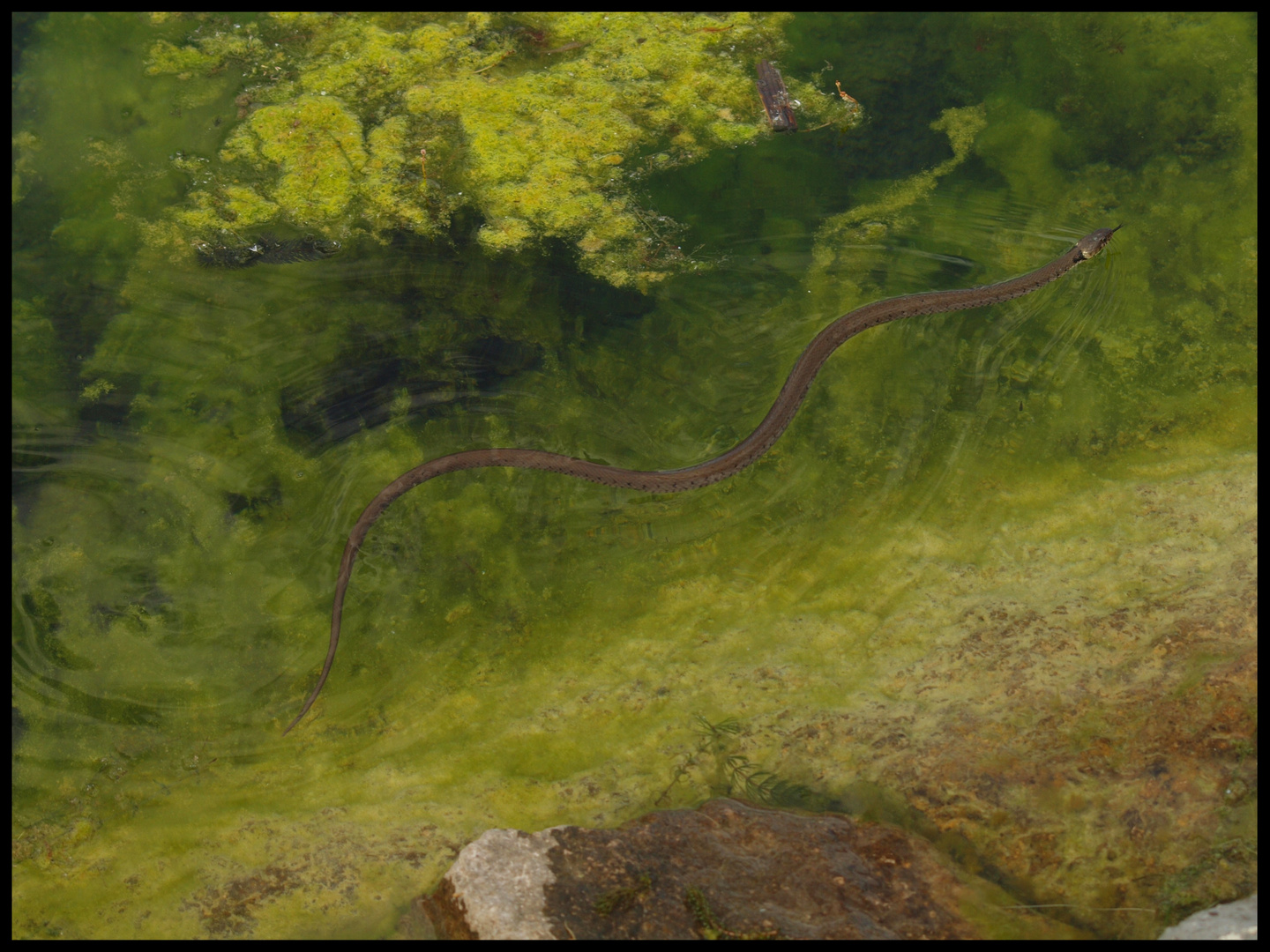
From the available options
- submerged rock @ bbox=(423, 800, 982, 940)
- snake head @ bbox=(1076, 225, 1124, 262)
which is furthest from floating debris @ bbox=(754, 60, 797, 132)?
submerged rock @ bbox=(423, 800, 982, 940)

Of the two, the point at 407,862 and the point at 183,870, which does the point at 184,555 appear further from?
the point at 407,862

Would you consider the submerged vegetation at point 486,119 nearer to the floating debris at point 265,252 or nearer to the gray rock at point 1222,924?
the floating debris at point 265,252

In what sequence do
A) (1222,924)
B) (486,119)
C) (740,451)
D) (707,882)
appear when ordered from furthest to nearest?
(486,119), (740,451), (707,882), (1222,924)

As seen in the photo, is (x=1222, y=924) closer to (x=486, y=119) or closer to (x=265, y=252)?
(x=486, y=119)

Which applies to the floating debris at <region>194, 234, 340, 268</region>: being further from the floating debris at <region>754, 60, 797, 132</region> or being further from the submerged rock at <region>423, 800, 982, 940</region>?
the submerged rock at <region>423, 800, 982, 940</region>

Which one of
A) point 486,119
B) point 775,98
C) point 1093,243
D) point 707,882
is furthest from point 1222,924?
point 486,119
